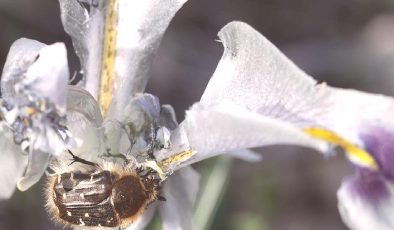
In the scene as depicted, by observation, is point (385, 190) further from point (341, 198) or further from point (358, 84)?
point (358, 84)

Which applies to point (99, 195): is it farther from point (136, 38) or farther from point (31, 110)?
point (136, 38)

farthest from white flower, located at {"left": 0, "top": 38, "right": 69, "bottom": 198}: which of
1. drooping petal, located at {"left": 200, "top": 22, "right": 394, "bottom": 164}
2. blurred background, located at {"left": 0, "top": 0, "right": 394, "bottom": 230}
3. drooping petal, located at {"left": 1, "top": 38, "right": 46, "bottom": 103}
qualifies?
blurred background, located at {"left": 0, "top": 0, "right": 394, "bottom": 230}

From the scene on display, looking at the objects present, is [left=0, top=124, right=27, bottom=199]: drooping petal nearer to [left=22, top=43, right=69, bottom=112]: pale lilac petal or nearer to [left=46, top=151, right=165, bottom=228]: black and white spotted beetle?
[left=46, top=151, right=165, bottom=228]: black and white spotted beetle

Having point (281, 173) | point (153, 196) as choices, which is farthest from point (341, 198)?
point (281, 173)

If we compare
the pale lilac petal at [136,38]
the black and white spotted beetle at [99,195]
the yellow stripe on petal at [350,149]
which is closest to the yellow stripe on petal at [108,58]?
the pale lilac petal at [136,38]

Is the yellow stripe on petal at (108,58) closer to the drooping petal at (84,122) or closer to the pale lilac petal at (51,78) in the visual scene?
the drooping petal at (84,122)

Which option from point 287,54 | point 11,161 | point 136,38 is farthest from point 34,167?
point 287,54
